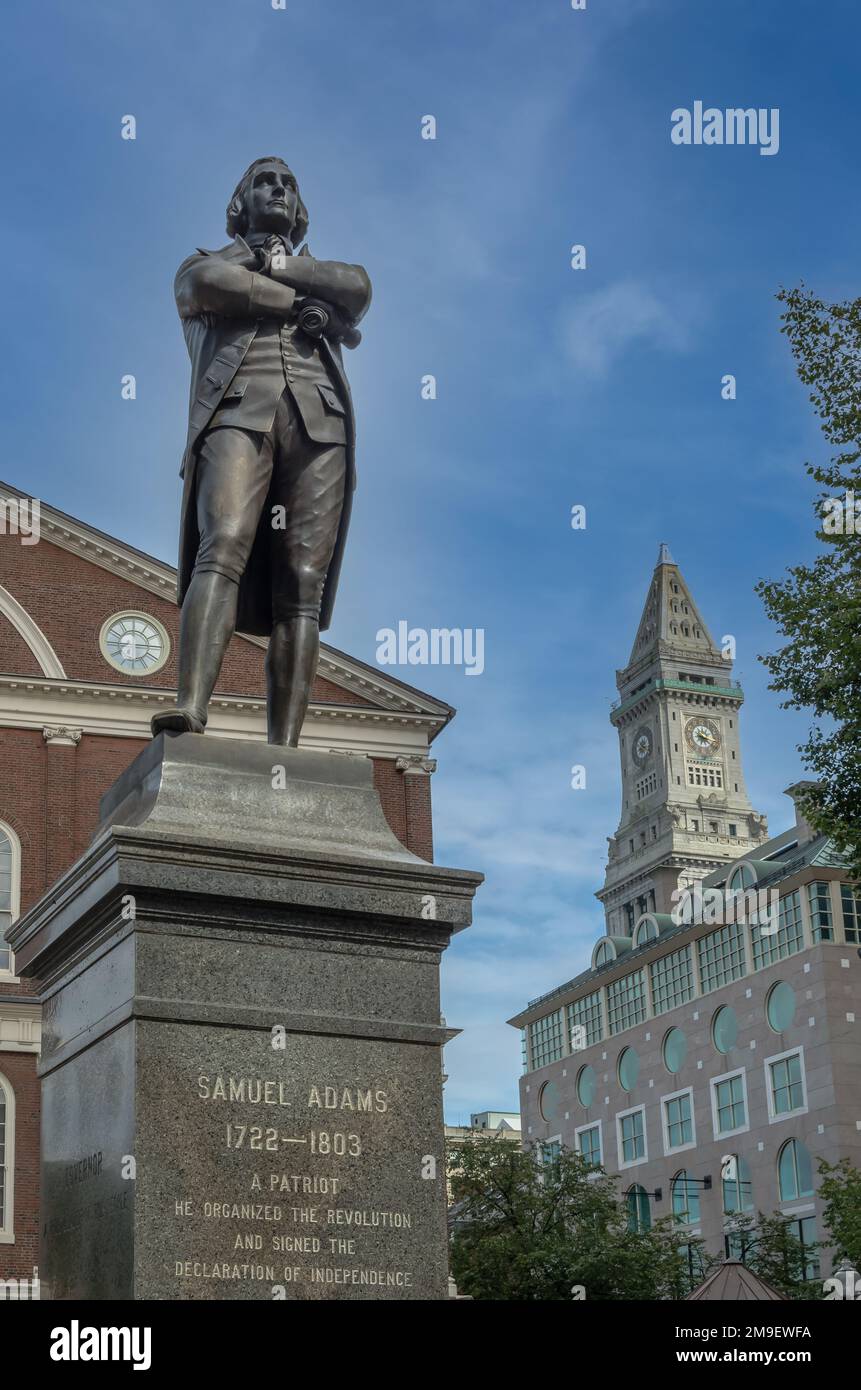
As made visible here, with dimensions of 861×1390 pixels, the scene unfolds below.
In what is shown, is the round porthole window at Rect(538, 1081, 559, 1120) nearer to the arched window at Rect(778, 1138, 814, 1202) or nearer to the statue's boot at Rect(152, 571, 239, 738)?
the arched window at Rect(778, 1138, 814, 1202)

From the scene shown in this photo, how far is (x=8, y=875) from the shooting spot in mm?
38750

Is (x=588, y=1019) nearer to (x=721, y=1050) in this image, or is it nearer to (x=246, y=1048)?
(x=721, y=1050)

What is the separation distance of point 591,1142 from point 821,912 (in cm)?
2225

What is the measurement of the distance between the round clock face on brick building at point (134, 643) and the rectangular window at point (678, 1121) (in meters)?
44.6

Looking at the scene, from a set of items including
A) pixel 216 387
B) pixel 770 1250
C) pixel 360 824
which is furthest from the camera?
pixel 770 1250

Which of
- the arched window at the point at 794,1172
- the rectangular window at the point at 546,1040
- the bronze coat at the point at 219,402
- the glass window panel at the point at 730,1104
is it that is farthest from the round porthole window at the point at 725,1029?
the bronze coat at the point at 219,402

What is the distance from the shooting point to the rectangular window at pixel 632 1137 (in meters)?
82.8

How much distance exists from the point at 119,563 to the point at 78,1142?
35.3 m

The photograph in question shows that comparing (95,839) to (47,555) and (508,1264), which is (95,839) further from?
(508,1264)

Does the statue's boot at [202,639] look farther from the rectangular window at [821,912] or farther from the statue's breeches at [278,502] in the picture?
the rectangular window at [821,912]

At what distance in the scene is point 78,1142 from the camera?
8023 mm

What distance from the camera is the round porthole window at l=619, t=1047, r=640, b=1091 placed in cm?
8381
